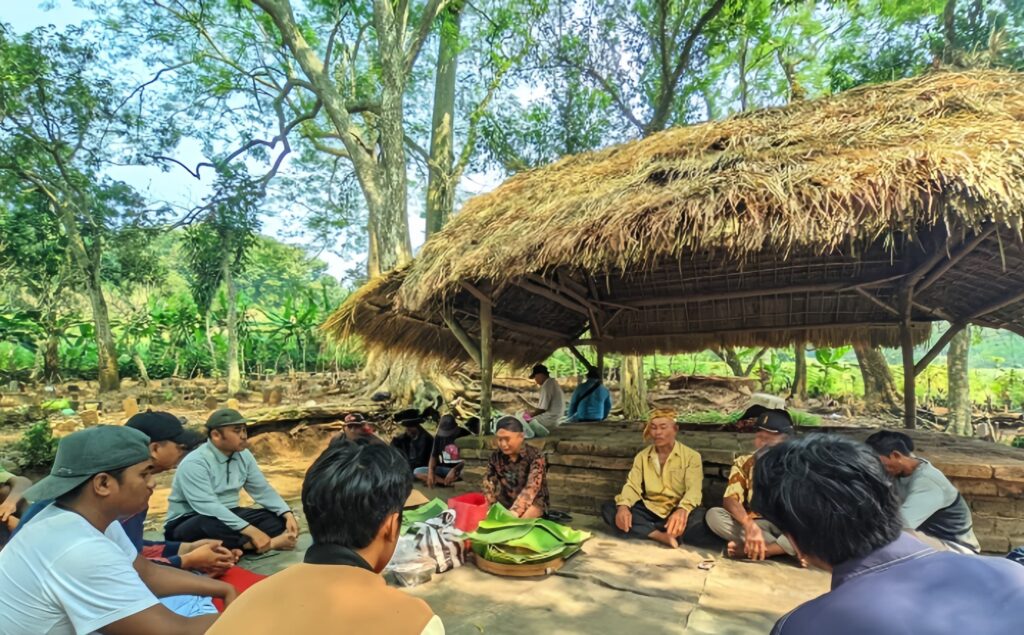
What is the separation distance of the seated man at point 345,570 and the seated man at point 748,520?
9.78ft

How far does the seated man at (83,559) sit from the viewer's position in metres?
1.66

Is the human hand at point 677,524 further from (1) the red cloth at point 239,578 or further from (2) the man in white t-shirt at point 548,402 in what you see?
(2) the man in white t-shirt at point 548,402

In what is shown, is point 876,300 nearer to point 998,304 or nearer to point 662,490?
point 998,304

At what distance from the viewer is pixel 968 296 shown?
6277 millimetres

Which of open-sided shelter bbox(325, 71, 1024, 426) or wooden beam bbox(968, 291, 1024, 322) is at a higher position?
open-sided shelter bbox(325, 71, 1024, 426)

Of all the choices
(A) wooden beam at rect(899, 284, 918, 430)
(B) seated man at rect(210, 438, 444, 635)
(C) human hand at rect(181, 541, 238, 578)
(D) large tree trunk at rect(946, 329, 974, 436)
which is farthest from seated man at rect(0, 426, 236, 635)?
(D) large tree trunk at rect(946, 329, 974, 436)

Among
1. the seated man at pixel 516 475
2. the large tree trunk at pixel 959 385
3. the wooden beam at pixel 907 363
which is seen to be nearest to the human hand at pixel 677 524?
the seated man at pixel 516 475

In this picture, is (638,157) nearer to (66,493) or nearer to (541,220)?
(541,220)

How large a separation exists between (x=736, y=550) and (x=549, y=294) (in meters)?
3.40

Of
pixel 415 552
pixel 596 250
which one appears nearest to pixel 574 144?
pixel 596 250

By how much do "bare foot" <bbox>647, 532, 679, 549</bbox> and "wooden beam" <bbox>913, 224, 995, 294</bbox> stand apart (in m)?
3.35

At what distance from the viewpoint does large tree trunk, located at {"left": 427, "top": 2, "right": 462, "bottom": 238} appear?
42.1 feet

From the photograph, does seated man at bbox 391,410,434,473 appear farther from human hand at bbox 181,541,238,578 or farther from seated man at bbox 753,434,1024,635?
seated man at bbox 753,434,1024,635

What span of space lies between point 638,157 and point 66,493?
17.9ft
